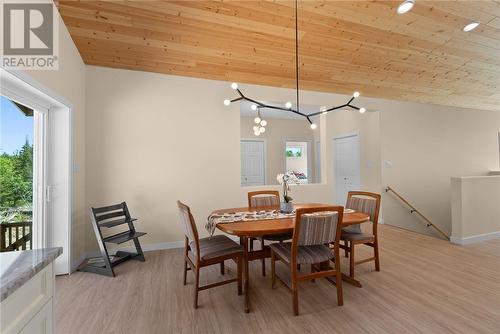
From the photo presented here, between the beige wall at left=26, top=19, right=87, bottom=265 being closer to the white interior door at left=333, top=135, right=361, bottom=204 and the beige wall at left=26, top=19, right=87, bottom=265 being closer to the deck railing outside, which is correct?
the deck railing outside

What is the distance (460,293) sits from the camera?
2.19 meters

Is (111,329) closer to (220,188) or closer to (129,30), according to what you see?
(220,188)

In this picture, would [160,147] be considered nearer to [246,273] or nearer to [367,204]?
[246,273]

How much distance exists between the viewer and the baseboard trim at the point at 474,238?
3.55 meters

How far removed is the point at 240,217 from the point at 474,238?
Answer: 383 centimetres

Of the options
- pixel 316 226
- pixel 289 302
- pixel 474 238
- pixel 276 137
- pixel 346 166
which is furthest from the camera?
pixel 276 137

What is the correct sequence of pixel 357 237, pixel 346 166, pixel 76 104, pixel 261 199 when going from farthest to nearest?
pixel 346 166
pixel 261 199
pixel 76 104
pixel 357 237

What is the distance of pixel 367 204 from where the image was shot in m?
2.79

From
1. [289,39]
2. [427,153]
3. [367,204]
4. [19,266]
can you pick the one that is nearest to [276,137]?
[427,153]

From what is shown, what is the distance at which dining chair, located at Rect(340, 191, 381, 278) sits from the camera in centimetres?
248

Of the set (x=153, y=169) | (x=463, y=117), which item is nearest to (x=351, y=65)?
(x=153, y=169)

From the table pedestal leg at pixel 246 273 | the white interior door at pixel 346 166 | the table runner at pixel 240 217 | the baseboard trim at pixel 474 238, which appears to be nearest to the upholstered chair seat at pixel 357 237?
the table runner at pixel 240 217

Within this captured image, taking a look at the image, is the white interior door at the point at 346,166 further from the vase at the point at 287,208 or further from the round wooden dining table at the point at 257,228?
the vase at the point at 287,208

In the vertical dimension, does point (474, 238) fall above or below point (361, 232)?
below
